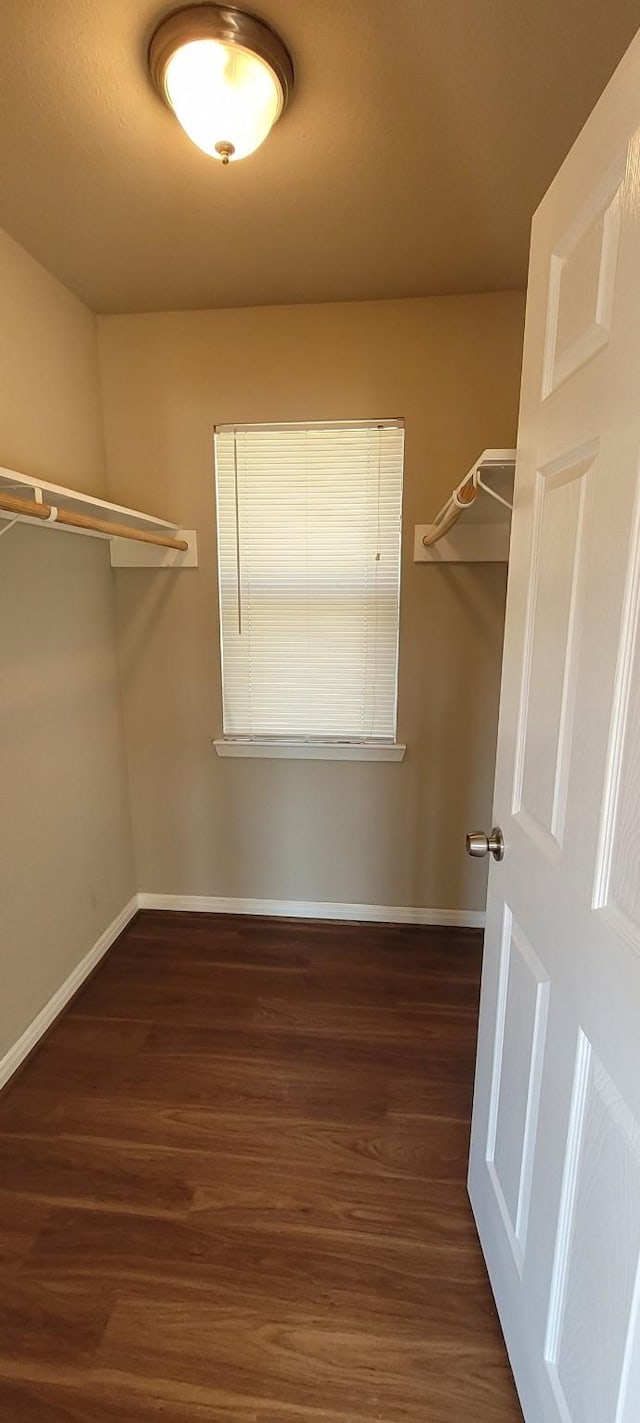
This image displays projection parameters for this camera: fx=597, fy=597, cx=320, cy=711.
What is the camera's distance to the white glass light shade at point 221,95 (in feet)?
3.70

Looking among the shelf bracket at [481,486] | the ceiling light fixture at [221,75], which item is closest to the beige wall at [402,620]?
the shelf bracket at [481,486]

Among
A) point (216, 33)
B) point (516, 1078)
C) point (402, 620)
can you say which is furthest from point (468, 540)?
point (516, 1078)

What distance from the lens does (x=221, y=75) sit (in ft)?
3.76

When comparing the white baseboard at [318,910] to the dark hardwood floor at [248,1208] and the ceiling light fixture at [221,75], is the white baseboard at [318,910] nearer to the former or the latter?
the dark hardwood floor at [248,1208]

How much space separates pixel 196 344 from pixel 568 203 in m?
1.67

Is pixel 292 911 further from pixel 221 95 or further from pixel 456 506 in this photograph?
pixel 221 95

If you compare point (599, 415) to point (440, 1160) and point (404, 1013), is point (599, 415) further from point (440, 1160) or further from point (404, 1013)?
point (404, 1013)

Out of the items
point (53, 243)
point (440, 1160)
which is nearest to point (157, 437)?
point (53, 243)

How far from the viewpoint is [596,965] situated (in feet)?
2.46

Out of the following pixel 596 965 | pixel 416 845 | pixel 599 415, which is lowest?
pixel 416 845

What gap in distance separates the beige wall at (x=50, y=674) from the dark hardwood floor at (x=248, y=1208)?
1.06 ft

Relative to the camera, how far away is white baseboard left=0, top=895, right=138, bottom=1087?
5.89 ft

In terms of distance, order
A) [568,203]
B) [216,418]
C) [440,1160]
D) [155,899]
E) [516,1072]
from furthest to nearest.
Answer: [155,899] → [216,418] → [440,1160] → [516,1072] → [568,203]

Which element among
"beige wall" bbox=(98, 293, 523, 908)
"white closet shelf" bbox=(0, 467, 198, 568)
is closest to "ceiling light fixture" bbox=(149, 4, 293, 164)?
"white closet shelf" bbox=(0, 467, 198, 568)
